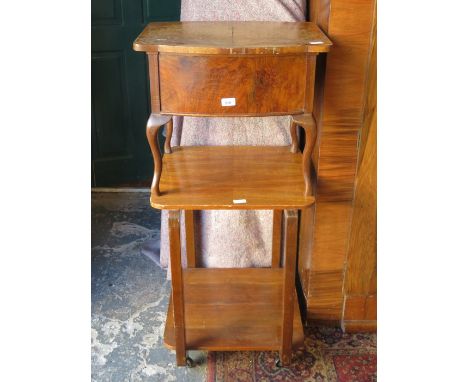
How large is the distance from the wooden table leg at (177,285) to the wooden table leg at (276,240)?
1.56 ft

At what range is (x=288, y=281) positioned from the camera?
4.95ft

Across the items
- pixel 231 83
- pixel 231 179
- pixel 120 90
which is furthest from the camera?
pixel 120 90

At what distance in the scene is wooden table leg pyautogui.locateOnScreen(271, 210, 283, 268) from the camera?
1799 millimetres

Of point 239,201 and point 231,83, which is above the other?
point 231,83

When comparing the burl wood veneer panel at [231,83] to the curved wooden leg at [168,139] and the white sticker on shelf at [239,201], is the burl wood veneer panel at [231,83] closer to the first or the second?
the white sticker on shelf at [239,201]

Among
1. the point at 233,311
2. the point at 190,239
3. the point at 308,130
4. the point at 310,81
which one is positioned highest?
the point at 310,81

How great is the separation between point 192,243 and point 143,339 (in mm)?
389

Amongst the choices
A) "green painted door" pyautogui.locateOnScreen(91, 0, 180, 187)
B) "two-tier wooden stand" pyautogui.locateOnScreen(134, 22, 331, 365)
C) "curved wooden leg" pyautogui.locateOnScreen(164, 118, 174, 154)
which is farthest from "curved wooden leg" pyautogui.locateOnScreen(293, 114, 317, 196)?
"green painted door" pyautogui.locateOnScreen(91, 0, 180, 187)

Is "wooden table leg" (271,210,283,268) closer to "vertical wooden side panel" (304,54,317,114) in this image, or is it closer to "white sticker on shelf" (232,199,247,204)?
"white sticker on shelf" (232,199,247,204)

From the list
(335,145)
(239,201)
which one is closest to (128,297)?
(239,201)

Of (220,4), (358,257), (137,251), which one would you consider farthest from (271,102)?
(137,251)

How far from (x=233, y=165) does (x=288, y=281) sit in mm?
403

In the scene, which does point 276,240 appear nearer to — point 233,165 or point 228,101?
point 233,165

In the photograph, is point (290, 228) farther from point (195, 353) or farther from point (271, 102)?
point (195, 353)
